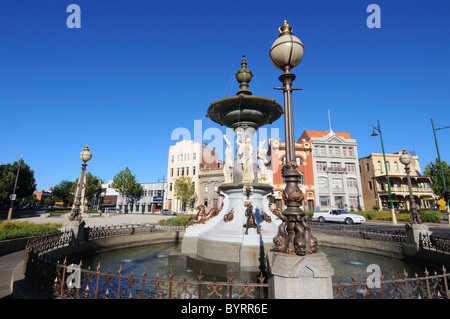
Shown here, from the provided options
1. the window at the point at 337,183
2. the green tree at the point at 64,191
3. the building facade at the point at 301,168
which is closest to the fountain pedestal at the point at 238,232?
the building facade at the point at 301,168

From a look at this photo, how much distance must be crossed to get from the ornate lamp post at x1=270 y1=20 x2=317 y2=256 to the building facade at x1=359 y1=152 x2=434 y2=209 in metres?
46.7

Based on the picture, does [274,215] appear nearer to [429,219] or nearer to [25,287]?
[25,287]

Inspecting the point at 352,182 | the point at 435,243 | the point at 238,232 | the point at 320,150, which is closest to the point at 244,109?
the point at 238,232

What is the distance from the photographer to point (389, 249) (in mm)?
9828

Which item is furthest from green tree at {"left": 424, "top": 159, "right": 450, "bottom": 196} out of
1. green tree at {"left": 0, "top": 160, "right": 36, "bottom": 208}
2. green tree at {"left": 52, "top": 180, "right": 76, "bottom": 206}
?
green tree at {"left": 52, "top": 180, "right": 76, "bottom": 206}

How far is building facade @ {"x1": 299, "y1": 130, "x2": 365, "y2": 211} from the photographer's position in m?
42.4

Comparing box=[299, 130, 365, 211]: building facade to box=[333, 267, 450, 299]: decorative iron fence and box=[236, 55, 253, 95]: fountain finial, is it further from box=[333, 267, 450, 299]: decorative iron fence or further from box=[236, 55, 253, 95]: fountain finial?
box=[333, 267, 450, 299]: decorative iron fence

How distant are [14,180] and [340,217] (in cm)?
5182

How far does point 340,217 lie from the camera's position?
2550cm

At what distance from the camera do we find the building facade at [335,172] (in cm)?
4242

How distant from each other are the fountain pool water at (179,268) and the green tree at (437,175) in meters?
40.9

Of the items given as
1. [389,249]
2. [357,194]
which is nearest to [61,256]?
[389,249]

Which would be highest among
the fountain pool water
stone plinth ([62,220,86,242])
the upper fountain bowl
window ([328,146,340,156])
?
window ([328,146,340,156])

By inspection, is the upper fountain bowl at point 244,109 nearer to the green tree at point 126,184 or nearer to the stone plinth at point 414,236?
the stone plinth at point 414,236
